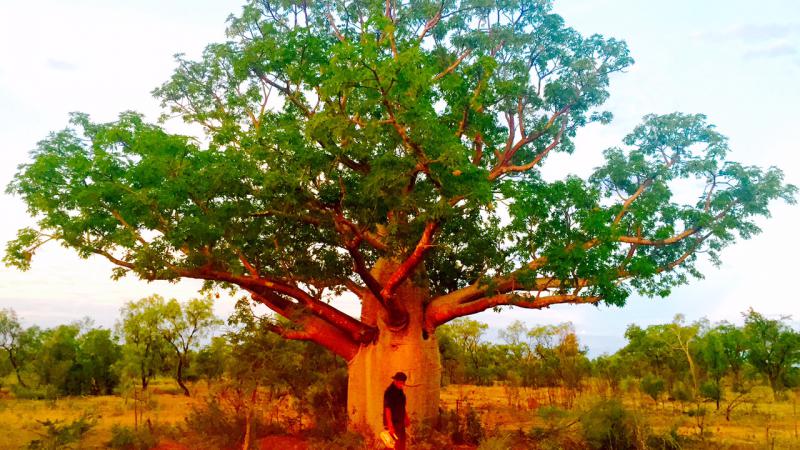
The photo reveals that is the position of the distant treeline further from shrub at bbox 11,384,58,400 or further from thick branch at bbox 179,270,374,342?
thick branch at bbox 179,270,374,342

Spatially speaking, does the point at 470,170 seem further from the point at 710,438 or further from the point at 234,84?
the point at 710,438

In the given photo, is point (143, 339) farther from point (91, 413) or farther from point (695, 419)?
point (695, 419)

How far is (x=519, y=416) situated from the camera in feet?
56.6

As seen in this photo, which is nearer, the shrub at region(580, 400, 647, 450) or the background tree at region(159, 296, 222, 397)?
the shrub at region(580, 400, 647, 450)

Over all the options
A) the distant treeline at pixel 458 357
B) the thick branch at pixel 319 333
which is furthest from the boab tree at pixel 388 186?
the distant treeline at pixel 458 357

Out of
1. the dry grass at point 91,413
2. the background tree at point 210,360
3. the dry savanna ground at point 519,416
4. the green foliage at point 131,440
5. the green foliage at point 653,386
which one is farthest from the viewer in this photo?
the background tree at point 210,360

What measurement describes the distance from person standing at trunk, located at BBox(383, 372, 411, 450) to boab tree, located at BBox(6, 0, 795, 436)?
21cm

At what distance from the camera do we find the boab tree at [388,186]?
10.1 meters

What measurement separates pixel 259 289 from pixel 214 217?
93.2 inches

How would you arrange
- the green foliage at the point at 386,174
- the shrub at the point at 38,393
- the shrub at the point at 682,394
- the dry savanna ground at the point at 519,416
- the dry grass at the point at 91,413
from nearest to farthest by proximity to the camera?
1. the green foliage at the point at 386,174
2. the dry savanna ground at the point at 519,416
3. the dry grass at the point at 91,413
4. the shrub at the point at 682,394
5. the shrub at the point at 38,393

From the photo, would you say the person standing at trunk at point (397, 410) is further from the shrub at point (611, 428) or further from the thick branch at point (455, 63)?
the thick branch at point (455, 63)

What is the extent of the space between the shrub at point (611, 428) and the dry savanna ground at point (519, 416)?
327mm

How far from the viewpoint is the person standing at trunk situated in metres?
12.3

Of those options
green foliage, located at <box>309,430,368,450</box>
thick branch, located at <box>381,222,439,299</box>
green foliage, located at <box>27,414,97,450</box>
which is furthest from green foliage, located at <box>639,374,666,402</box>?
green foliage, located at <box>27,414,97,450</box>
